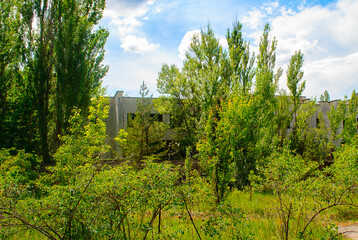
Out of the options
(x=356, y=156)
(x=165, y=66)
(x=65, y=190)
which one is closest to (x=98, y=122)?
(x=65, y=190)

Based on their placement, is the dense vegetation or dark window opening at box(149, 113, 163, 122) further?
dark window opening at box(149, 113, 163, 122)

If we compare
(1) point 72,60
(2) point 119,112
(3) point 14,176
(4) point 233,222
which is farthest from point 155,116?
(4) point 233,222

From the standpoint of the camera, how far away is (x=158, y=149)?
19188 mm

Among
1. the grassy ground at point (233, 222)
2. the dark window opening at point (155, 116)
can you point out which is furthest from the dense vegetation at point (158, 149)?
the dark window opening at point (155, 116)

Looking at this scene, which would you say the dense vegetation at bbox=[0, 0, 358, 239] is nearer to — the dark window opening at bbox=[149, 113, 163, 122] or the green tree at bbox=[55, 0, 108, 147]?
the green tree at bbox=[55, 0, 108, 147]

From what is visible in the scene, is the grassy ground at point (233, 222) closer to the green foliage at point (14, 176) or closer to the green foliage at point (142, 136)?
the green foliage at point (14, 176)

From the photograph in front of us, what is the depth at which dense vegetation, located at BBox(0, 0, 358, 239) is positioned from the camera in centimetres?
420

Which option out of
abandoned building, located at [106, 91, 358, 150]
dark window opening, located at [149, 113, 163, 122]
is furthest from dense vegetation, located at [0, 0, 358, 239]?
abandoned building, located at [106, 91, 358, 150]

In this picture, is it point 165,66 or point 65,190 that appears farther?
point 165,66

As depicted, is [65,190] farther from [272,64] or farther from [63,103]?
[272,64]

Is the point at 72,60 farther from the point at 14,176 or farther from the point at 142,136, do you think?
the point at 14,176

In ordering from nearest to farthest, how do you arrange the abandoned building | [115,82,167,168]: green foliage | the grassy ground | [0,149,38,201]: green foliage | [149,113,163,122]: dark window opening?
1. [0,149,38,201]: green foliage
2. the grassy ground
3. [115,82,167,168]: green foliage
4. [149,113,163,122]: dark window opening
5. the abandoned building

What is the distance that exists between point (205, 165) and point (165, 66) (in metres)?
17.5

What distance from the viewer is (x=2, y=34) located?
15930 millimetres
